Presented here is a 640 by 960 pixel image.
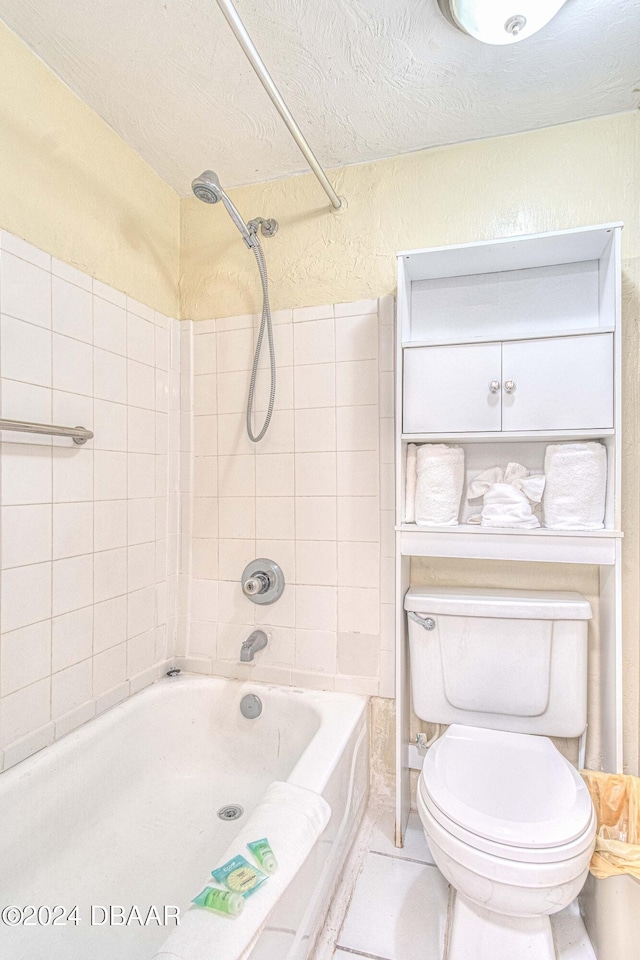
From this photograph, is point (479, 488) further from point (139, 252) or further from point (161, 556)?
point (139, 252)

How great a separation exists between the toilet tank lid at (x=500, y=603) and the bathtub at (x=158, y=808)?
426mm

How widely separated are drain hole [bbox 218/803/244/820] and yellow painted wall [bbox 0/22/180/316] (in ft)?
5.64

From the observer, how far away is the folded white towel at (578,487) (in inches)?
52.9

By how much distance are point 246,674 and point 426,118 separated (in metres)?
1.96

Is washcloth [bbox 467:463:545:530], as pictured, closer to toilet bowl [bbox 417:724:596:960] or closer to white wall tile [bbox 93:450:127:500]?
toilet bowl [bbox 417:724:596:960]

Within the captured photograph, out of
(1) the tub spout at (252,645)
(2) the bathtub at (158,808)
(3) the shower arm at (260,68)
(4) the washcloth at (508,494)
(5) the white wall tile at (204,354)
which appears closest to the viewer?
(3) the shower arm at (260,68)

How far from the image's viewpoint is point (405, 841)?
1.53 meters

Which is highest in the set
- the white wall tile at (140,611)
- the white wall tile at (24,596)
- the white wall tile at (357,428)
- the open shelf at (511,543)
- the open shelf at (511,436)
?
the white wall tile at (357,428)

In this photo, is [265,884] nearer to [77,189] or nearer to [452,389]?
[452,389]

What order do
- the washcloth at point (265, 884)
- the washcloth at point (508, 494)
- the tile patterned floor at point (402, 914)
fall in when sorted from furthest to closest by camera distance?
the washcloth at point (508, 494), the tile patterned floor at point (402, 914), the washcloth at point (265, 884)

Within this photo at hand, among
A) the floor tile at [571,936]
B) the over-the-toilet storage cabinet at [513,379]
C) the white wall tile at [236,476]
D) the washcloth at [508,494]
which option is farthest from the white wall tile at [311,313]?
the floor tile at [571,936]

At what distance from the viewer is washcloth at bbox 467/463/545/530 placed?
1.41 m

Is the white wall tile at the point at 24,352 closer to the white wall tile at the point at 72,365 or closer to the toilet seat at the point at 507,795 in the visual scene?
the white wall tile at the point at 72,365

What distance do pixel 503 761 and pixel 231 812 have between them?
839 millimetres
